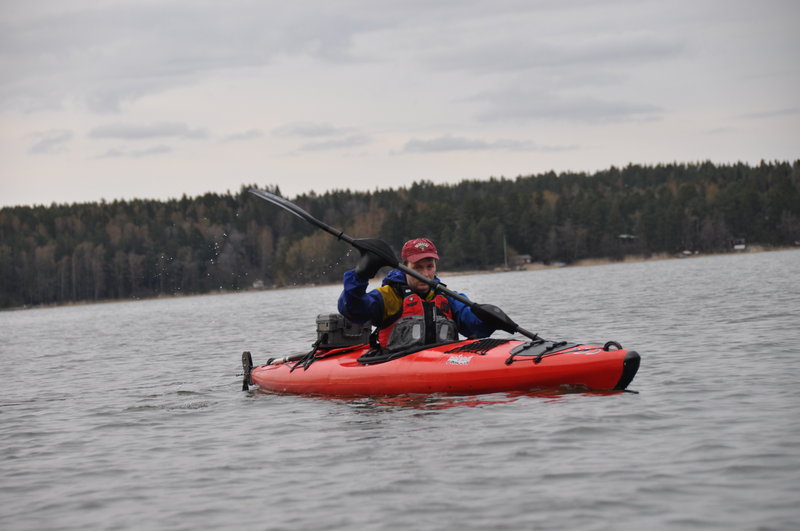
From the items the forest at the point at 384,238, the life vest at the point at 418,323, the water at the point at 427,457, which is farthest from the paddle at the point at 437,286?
the forest at the point at 384,238

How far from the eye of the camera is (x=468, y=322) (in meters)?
10.4

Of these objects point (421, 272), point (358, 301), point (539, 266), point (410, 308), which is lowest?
A: point (410, 308)

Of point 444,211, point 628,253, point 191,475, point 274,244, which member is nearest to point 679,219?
point 628,253

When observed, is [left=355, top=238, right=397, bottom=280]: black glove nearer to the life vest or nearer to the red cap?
the red cap

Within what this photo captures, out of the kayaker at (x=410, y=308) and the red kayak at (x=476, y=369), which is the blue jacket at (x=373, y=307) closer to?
the kayaker at (x=410, y=308)

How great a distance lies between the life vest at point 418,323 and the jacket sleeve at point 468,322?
0.24m

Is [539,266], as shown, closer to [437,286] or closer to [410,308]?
[410,308]

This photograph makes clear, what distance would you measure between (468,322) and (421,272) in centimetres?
83

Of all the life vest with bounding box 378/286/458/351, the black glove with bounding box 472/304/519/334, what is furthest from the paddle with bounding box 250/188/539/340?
the life vest with bounding box 378/286/458/351

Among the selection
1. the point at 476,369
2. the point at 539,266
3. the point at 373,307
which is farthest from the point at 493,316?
the point at 539,266

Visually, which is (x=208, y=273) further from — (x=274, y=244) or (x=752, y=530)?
(x=752, y=530)

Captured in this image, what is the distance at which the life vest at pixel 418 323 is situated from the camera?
9992 millimetres

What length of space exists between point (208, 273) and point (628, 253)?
50.0m

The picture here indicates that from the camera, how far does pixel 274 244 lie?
4855 inches
